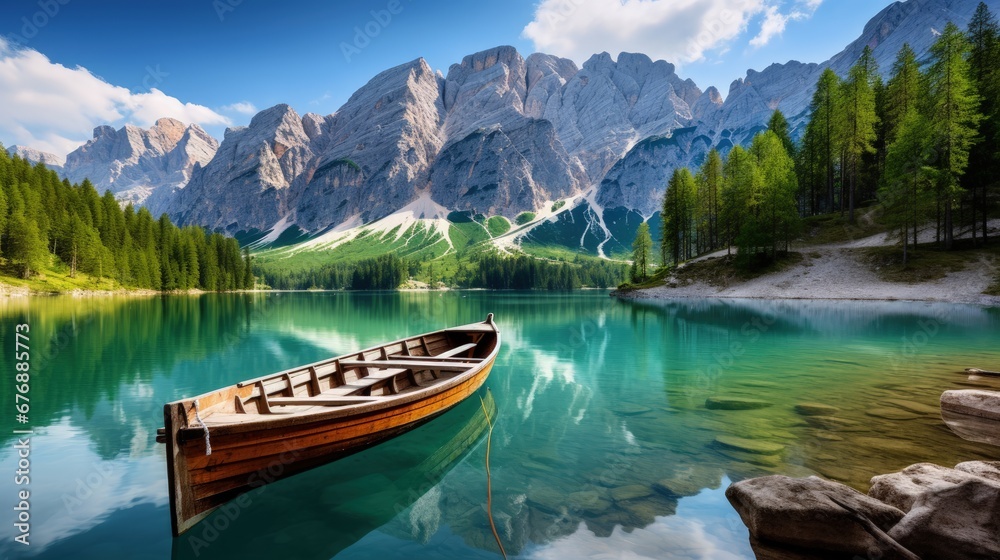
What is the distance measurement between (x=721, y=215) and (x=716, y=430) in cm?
7323

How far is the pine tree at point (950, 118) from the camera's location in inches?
1954

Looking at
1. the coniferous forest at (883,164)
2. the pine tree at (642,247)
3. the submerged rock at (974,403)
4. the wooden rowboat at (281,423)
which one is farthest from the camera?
the pine tree at (642,247)

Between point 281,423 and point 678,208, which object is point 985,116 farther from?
point 281,423

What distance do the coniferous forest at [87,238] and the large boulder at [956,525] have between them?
110 meters

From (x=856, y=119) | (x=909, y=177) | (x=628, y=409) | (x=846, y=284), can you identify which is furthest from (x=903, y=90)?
(x=628, y=409)

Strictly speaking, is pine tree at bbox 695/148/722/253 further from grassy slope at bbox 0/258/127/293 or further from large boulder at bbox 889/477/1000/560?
grassy slope at bbox 0/258/127/293

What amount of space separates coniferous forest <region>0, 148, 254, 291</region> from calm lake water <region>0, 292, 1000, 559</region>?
72.3 m

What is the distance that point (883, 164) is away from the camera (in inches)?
2672

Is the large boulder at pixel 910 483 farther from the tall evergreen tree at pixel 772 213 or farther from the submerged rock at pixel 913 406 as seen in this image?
the tall evergreen tree at pixel 772 213

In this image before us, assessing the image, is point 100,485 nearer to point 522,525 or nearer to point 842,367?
point 522,525

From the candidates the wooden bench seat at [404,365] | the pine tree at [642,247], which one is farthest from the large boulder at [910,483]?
the pine tree at [642,247]

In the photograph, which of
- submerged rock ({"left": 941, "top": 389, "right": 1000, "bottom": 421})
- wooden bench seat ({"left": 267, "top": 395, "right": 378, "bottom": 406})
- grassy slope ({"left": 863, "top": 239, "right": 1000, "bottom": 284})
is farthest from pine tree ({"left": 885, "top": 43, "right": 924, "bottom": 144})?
wooden bench seat ({"left": 267, "top": 395, "right": 378, "bottom": 406})

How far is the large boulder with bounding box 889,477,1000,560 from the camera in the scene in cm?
600

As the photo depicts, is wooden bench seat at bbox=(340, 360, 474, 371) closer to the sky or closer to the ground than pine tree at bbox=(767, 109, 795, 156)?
closer to the ground
